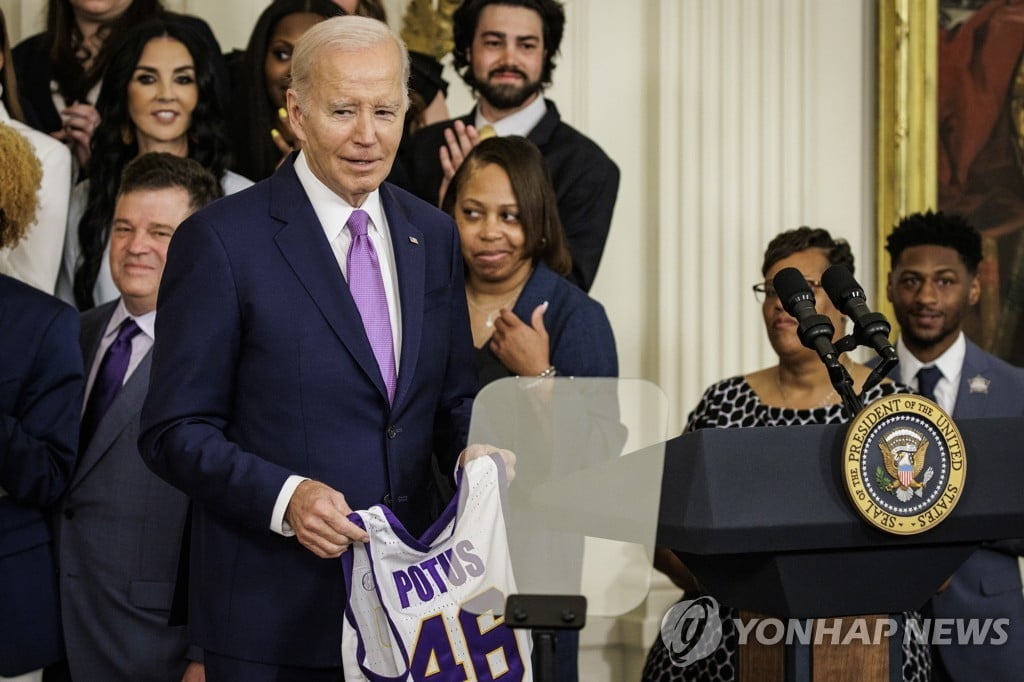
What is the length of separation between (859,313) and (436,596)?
2.95ft

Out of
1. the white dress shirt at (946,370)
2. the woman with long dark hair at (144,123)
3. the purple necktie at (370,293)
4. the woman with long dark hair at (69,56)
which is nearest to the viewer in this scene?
the purple necktie at (370,293)

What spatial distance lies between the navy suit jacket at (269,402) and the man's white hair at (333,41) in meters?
0.25

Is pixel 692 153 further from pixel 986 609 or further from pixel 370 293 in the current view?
pixel 370 293

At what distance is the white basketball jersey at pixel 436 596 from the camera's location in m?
2.35

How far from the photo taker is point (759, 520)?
2.39 m

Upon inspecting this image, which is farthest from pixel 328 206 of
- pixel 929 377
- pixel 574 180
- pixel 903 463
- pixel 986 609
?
pixel 929 377

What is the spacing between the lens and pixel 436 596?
96.3 inches

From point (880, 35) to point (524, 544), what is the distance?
427cm

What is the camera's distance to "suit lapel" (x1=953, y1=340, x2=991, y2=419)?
4383 millimetres

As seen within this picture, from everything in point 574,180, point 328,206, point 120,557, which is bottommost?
point 120,557

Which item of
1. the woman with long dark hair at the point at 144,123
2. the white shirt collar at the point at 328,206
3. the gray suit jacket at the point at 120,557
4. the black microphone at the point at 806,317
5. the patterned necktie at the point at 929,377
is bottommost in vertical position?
the gray suit jacket at the point at 120,557

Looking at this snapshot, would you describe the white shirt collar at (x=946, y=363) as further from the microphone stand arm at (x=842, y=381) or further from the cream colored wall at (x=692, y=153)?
the microphone stand arm at (x=842, y=381)

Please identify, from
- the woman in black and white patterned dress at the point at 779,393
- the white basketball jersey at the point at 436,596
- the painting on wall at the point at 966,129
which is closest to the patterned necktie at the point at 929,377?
the woman in black and white patterned dress at the point at 779,393

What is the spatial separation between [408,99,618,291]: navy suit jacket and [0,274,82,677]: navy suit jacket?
1.48 meters
